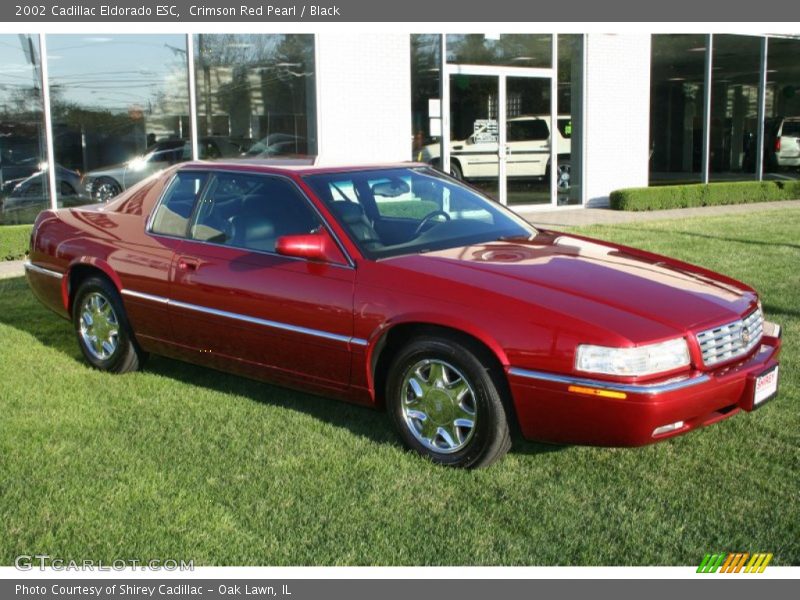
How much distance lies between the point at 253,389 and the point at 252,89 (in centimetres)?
888

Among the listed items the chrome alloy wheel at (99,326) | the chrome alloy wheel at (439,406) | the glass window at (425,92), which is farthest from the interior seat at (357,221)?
the glass window at (425,92)

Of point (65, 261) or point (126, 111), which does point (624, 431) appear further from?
point (126, 111)

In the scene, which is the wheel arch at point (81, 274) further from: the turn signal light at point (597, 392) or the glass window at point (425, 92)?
the glass window at point (425, 92)

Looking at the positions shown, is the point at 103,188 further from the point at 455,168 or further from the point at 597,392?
the point at 597,392

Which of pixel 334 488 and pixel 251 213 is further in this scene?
pixel 251 213

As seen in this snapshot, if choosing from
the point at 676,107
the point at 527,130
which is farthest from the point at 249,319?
the point at 676,107

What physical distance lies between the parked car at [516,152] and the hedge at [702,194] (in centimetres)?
138

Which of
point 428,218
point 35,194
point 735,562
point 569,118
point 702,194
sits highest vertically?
point 569,118

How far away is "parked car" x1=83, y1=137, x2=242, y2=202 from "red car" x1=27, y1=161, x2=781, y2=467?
22.7 feet

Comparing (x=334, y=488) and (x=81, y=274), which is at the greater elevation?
(x=81, y=274)

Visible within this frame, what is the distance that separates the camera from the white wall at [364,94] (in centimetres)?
1466

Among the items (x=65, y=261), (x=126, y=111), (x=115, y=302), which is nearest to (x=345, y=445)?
(x=115, y=302)

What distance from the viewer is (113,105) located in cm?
1277

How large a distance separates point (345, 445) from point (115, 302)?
219cm
